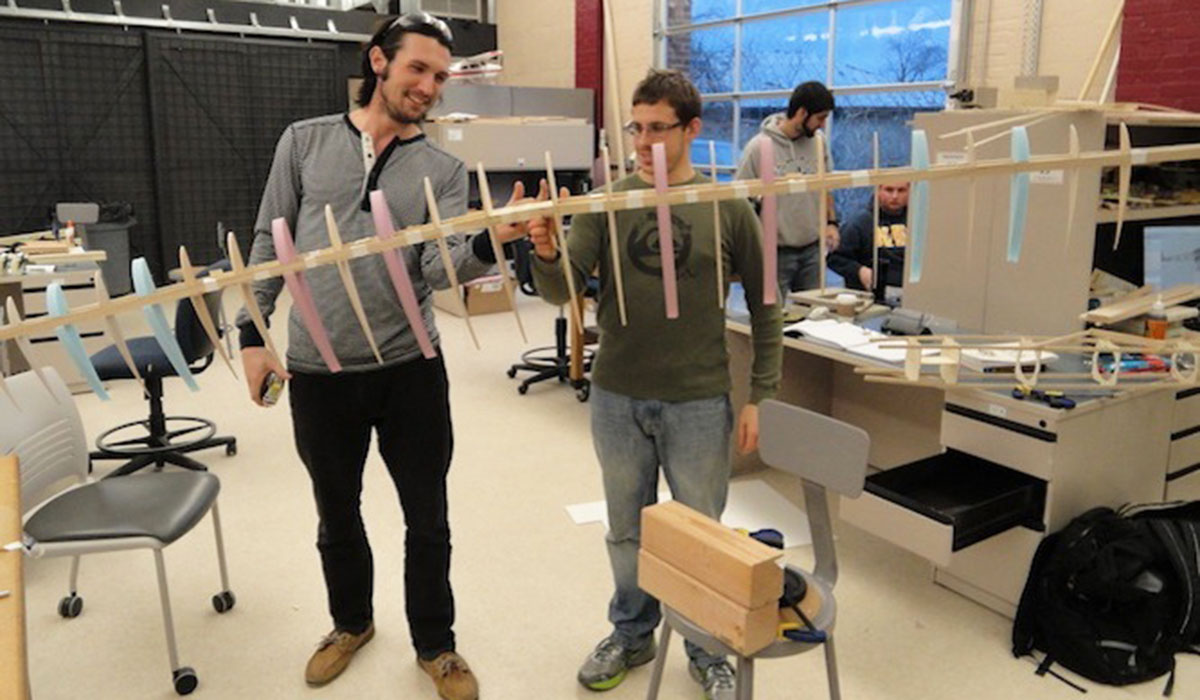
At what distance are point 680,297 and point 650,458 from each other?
43 cm

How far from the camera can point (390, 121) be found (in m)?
2.01

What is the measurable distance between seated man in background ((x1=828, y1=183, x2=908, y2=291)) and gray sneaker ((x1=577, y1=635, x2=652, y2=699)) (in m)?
1.94

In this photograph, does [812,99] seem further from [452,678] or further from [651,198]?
[651,198]

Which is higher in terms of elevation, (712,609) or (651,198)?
(651,198)

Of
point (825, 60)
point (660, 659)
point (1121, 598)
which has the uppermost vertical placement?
point (825, 60)

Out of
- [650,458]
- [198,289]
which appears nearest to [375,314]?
[650,458]

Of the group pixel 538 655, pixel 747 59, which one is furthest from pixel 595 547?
pixel 747 59

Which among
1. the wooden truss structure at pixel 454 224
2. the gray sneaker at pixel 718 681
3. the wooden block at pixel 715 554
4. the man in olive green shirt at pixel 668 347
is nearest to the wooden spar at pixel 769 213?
the wooden truss structure at pixel 454 224

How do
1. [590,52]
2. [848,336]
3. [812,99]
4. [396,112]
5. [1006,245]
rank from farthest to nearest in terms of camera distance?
[590,52]
[812,99]
[848,336]
[1006,245]
[396,112]

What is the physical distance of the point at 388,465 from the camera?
7.50 ft

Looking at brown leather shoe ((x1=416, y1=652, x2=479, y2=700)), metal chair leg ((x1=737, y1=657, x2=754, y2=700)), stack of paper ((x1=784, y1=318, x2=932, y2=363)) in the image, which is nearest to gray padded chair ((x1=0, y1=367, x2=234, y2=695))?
brown leather shoe ((x1=416, y1=652, x2=479, y2=700))

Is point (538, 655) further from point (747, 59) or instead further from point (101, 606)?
point (747, 59)

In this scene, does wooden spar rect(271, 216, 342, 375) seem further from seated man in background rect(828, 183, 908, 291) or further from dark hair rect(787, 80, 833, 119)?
dark hair rect(787, 80, 833, 119)

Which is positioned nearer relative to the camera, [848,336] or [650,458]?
[650,458]
